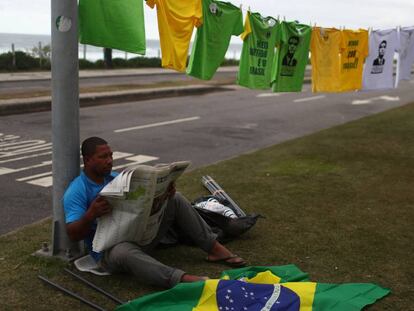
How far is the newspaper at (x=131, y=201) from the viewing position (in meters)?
3.58

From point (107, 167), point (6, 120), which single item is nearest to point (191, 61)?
point (107, 167)

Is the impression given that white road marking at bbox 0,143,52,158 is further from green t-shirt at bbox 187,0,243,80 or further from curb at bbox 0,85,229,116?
curb at bbox 0,85,229,116

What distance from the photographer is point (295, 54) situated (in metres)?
7.77

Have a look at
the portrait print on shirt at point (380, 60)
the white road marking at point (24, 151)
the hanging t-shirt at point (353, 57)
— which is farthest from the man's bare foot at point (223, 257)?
the portrait print on shirt at point (380, 60)

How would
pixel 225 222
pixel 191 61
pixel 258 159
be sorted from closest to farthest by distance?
pixel 225 222, pixel 191 61, pixel 258 159

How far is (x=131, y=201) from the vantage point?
3650 mm

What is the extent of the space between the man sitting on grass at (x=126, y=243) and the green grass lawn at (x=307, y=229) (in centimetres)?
16

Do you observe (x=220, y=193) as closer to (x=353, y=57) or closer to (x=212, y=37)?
(x=212, y=37)

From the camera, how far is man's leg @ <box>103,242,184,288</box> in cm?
364

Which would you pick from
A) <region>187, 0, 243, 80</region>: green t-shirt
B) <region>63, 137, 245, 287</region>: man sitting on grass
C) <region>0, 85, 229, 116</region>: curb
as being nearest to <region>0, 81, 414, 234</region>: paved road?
<region>0, 85, 229, 116</region>: curb

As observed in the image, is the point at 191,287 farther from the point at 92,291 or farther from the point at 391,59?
the point at 391,59

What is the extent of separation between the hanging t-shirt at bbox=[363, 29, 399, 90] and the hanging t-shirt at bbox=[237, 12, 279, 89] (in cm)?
260

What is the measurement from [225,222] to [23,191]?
288 cm

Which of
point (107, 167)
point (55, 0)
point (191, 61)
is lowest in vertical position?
point (107, 167)
